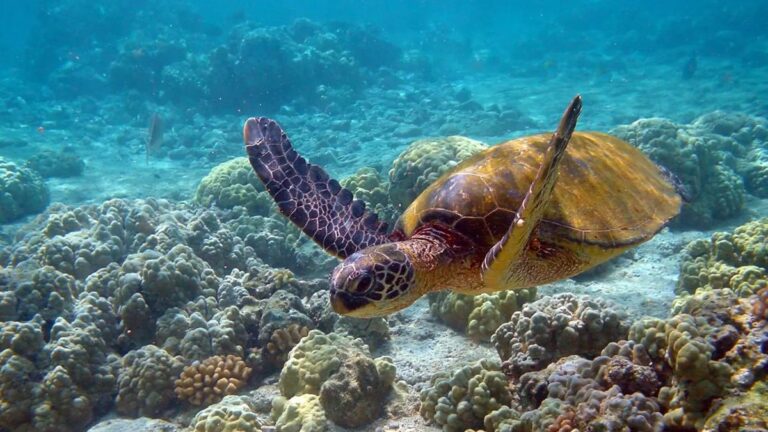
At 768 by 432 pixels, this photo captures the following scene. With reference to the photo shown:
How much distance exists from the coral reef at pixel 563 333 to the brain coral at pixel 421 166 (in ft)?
11.5

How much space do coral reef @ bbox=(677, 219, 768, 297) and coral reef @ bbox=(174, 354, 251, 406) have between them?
16.5 feet

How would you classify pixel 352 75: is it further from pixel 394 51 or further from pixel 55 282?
pixel 55 282

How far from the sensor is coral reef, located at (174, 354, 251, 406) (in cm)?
→ 434

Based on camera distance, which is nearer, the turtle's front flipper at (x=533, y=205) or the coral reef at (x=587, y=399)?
the turtle's front flipper at (x=533, y=205)

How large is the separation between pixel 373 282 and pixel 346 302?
199mm

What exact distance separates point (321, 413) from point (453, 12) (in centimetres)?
6400

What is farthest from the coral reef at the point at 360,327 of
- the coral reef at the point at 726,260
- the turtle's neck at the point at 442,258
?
the coral reef at the point at 726,260

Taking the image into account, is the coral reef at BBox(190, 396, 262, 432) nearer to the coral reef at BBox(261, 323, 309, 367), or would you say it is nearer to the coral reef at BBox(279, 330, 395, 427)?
the coral reef at BBox(279, 330, 395, 427)

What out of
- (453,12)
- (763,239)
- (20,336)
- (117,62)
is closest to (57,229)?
(20,336)

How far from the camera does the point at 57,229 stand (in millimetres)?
7727

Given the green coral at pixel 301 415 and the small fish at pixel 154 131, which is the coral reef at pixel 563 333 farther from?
the small fish at pixel 154 131

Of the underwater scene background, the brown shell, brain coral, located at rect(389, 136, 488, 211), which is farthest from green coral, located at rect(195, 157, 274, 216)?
the brown shell

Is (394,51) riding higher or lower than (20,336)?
higher

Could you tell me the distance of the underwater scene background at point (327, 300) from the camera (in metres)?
2.78
